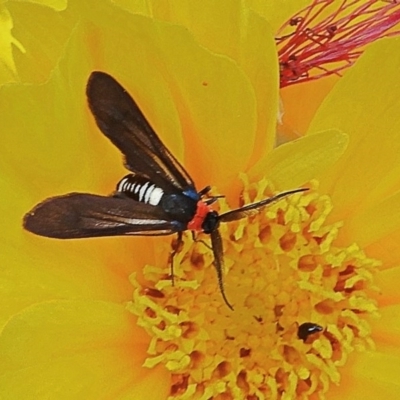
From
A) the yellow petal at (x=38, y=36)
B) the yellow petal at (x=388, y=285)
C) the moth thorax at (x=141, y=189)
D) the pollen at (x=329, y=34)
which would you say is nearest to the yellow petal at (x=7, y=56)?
the yellow petal at (x=38, y=36)

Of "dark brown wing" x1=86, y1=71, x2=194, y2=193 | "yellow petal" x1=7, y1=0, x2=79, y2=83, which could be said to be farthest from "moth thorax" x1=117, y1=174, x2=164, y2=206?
"yellow petal" x1=7, y1=0, x2=79, y2=83

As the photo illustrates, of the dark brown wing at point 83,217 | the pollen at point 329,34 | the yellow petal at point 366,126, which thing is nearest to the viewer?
the dark brown wing at point 83,217

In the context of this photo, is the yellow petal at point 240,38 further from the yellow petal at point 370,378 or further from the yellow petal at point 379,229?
the yellow petal at point 370,378

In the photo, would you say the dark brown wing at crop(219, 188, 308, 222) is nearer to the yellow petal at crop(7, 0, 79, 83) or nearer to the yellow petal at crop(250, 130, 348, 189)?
the yellow petal at crop(250, 130, 348, 189)

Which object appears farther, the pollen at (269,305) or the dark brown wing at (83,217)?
the pollen at (269,305)

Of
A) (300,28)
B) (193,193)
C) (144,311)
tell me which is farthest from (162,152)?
(300,28)

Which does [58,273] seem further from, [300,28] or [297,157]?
[300,28]
